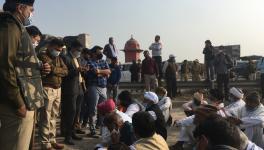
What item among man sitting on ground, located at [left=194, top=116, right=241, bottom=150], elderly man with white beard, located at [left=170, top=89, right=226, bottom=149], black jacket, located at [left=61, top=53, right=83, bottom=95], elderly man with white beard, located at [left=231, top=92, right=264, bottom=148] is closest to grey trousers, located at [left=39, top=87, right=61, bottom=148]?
black jacket, located at [left=61, top=53, right=83, bottom=95]

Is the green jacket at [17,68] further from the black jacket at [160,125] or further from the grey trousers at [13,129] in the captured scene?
the black jacket at [160,125]

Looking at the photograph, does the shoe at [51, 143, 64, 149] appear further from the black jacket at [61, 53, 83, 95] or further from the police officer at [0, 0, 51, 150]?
the police officer at [0, 0, 51, 150]

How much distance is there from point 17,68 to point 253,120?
4306 millimetres

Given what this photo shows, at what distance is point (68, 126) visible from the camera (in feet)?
28.1

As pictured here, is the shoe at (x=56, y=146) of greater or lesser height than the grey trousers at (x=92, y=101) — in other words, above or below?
below

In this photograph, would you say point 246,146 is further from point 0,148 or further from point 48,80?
point 48,80

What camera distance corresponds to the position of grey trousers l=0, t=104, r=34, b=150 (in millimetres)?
4355

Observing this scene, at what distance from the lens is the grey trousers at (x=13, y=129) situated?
14.3ft

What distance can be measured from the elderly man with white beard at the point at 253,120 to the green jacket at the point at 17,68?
3823 mm

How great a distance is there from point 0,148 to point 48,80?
362 cm

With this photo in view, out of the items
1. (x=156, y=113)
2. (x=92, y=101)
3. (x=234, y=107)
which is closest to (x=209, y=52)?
(x=92, y=101)

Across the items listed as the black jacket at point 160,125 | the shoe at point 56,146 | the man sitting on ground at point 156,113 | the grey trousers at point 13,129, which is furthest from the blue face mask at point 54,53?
the grey trousers at point 13,129

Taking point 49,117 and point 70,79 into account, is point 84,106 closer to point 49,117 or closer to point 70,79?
point 70,79

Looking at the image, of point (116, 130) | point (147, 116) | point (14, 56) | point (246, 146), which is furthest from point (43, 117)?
point (246, 146)
